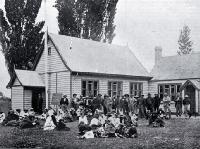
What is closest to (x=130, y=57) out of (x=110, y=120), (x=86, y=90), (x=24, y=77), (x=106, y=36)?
(x=106, y=36)

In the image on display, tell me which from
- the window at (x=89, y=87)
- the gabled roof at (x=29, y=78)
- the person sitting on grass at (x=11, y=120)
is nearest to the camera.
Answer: the person sitting on grass at (x=11, y=120)

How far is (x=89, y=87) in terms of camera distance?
30609mm

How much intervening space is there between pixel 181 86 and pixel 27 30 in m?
16.1

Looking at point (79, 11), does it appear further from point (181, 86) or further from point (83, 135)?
point (83, 135)

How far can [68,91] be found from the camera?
2925cm

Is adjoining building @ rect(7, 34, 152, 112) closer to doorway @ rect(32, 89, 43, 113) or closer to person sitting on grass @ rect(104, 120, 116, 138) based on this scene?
doorway @ rect(32, 89, 43, 113)

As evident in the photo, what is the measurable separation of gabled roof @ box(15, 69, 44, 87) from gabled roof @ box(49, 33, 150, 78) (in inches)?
135

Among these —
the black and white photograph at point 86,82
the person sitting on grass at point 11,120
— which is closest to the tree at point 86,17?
the black and white photograph at point 86,82

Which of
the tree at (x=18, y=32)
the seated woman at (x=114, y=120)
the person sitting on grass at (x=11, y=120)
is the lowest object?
the person sitting on grass at (x=11, y=120)

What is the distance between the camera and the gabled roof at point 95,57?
30539mm

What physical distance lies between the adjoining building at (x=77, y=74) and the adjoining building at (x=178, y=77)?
1.70 metres

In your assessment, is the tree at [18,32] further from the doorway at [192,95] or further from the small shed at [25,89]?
the doorway at [192,95]

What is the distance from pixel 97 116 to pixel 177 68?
697 inches

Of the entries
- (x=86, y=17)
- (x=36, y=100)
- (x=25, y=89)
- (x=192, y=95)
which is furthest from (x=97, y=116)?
(x=86, y=17)
